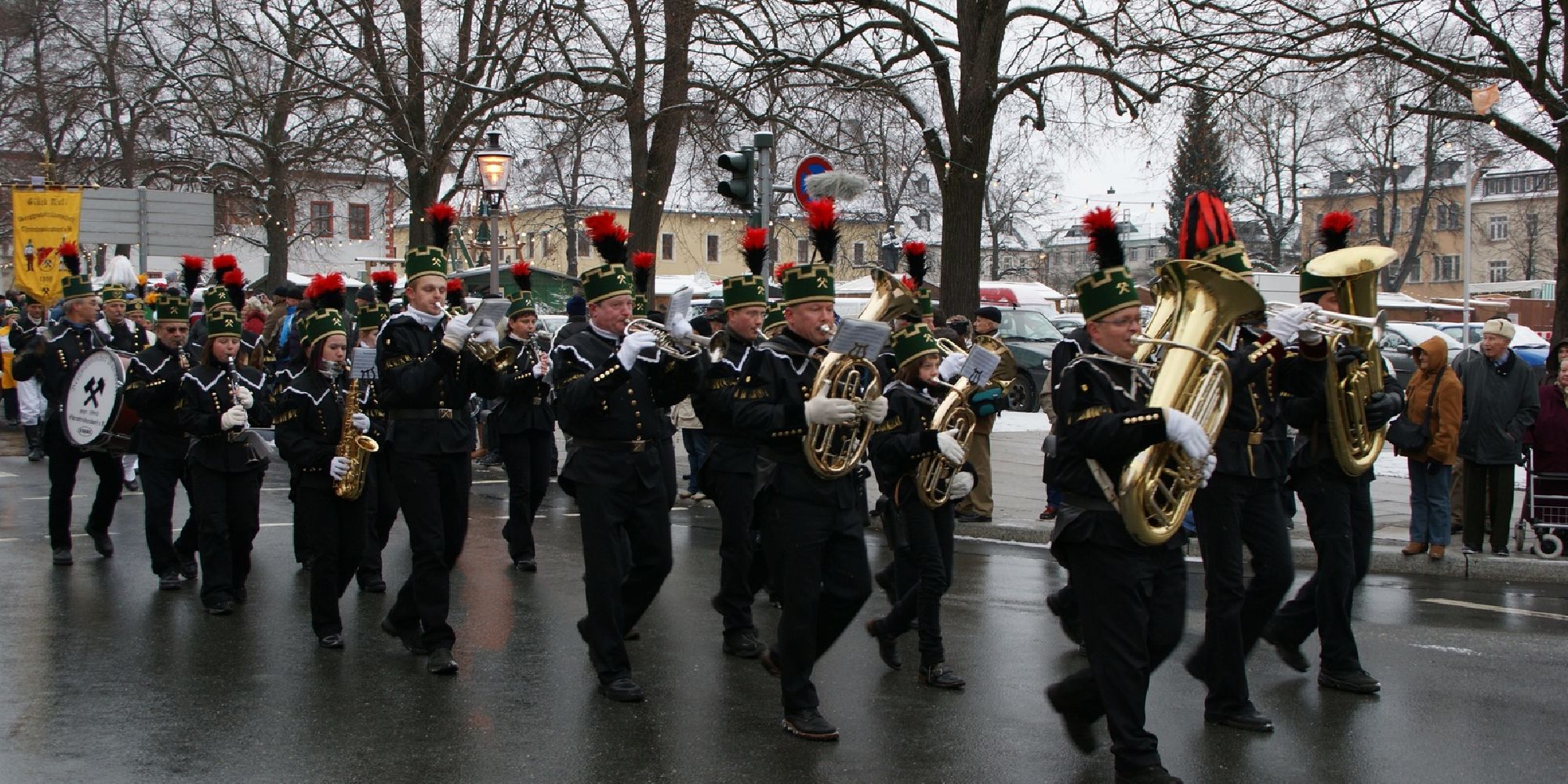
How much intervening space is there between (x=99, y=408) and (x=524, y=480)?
9.32 feet

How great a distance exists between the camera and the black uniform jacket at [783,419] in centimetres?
621

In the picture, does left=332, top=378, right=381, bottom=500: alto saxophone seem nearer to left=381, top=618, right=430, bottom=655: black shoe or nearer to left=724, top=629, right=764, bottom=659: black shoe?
left=381, top=618, right=430, bottom=655: black shoe

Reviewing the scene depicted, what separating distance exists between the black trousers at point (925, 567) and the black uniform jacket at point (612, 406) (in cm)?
123

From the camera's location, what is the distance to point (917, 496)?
293 inches

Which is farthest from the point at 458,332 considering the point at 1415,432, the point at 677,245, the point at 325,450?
the point at 677,245

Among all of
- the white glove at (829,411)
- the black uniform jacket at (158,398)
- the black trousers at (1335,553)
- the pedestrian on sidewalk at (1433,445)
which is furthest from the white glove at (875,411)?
the pedestrian on sidewalk at (1433,445)

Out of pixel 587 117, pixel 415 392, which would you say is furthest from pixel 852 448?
pixel 587 117

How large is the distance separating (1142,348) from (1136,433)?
0.83 meters

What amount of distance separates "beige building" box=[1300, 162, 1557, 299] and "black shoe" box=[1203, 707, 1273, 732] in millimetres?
51664

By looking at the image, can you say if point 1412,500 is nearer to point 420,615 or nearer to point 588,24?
point 420,615

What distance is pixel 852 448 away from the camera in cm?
636

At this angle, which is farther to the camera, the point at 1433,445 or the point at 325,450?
the point at 1433,445

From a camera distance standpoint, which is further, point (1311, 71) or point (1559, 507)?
point (1311, 71)

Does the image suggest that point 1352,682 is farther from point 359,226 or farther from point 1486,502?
point 359,226
